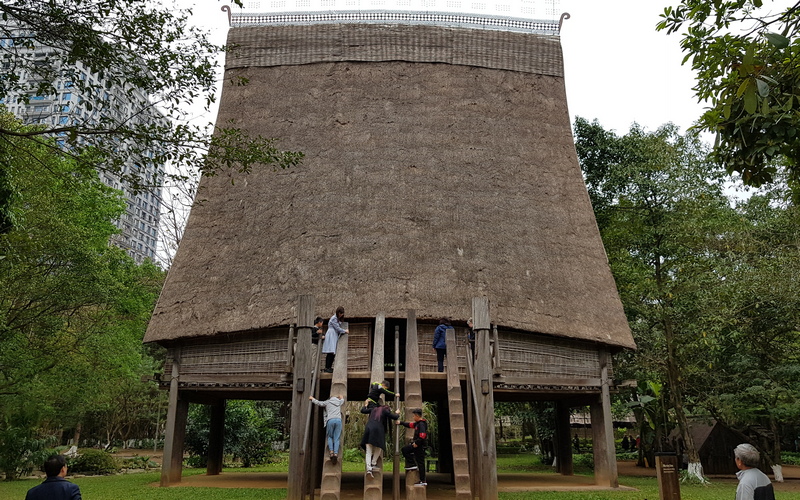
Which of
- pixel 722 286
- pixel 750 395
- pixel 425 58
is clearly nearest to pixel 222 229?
pixel 425 58

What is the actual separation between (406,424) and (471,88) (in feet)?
29.5

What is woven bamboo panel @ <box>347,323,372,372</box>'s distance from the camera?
1061 centimetres

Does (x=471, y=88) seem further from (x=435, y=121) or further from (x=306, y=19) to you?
(x=306, y=19)

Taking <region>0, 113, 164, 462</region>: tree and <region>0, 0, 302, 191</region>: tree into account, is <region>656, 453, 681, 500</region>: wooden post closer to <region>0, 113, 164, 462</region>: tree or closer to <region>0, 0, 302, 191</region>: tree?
<region>0, 0, 302, 191</region>: tree

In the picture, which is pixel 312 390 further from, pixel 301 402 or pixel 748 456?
pixel 748 456

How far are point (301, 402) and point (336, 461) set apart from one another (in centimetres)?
120

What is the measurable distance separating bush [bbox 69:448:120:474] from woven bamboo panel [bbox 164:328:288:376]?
5431 millimetres

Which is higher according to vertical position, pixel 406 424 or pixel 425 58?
pixel 425 58

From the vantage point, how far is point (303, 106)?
1381 cm

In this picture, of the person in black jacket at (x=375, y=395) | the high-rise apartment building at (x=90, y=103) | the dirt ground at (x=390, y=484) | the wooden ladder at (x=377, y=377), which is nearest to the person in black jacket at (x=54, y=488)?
the high-rise apartment building at (x=90, y=103)

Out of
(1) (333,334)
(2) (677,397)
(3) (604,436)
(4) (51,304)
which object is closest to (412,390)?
(1) (333,334)

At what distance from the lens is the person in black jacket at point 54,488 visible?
13.4 ft

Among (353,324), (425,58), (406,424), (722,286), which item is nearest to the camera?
(406,424)

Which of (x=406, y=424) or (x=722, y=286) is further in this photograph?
(x=722, y=286)
